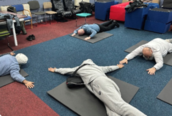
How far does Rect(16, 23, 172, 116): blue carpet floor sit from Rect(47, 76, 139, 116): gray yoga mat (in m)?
0.07

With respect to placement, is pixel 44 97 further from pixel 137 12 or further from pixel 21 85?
pixel 137 12

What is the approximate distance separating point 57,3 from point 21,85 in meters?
4.58

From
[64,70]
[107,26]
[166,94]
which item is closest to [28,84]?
[64,70]

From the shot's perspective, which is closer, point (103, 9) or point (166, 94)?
point (166, 94)

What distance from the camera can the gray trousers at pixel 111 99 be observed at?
142 cm

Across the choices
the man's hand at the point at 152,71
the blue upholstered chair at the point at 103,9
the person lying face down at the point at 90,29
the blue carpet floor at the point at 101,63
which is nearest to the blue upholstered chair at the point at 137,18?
the blue carpet floor at the point at 101,63

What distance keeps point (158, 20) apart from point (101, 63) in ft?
8.66

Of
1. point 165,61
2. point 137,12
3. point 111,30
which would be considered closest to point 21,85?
point 165,61

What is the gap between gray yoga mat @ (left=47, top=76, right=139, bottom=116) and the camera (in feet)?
5.40

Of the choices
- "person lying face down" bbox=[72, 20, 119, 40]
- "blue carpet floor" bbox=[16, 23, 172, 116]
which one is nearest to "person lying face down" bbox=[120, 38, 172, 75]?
"blue carpet floor" bbox=[16, 23, 172, 116]

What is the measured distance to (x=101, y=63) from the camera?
270 cm

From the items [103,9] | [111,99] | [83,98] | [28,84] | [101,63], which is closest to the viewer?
[111,99]

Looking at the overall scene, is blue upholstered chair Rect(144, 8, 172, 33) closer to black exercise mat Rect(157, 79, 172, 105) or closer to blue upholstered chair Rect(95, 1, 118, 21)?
blue upholstered chair Rect(95, 1, 118, 21)

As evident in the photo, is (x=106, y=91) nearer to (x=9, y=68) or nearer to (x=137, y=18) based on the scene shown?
(x=9, y=68)
